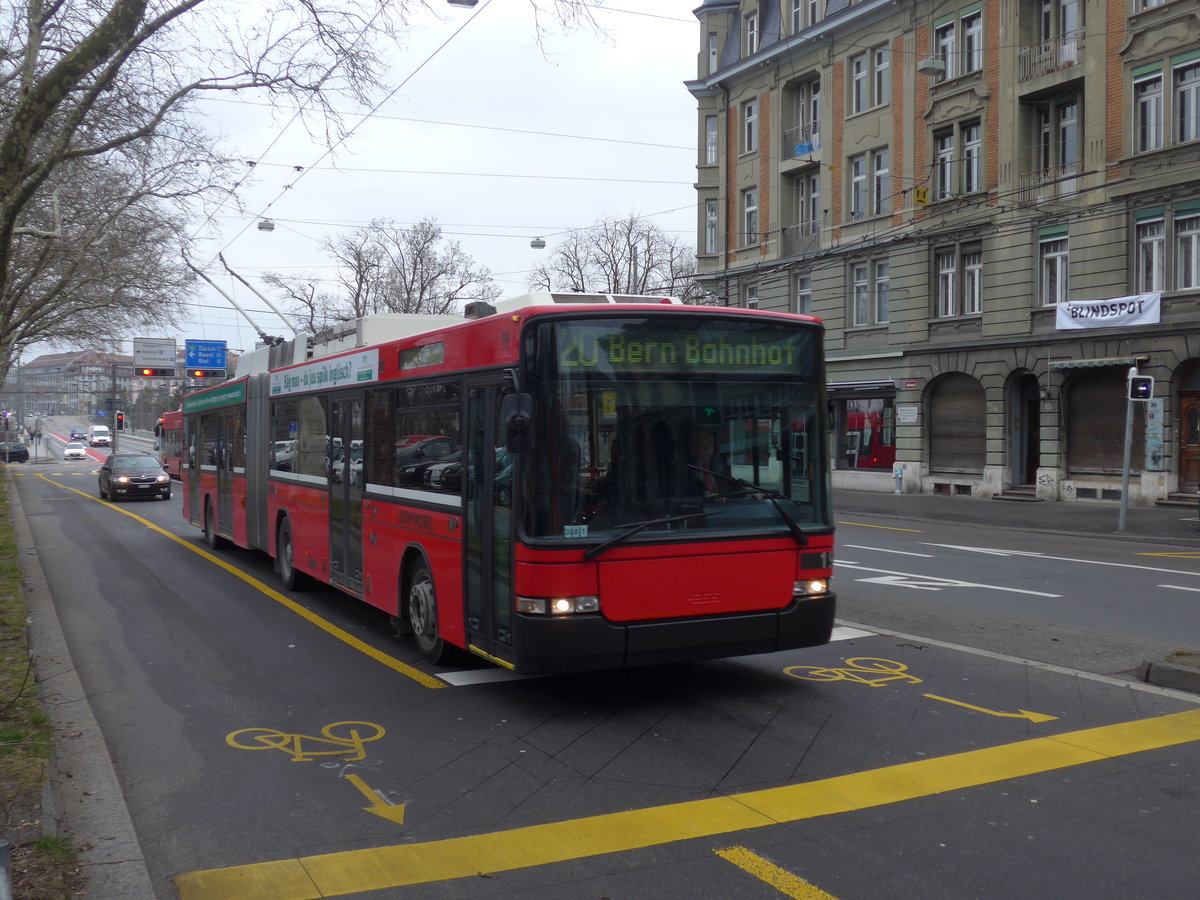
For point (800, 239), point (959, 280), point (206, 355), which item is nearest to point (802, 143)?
point (800, 239)

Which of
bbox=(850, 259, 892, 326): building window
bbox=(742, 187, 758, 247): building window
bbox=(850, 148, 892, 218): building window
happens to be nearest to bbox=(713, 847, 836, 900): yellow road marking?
bbox=(850, 259, 892, 326): building window

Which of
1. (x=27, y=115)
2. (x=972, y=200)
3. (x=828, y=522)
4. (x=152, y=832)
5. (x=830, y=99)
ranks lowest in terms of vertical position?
(x=152, y=832)

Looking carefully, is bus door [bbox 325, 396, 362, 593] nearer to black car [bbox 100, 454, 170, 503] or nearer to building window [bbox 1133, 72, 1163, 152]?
building window [bbox 1133, 72, 1163, 152]

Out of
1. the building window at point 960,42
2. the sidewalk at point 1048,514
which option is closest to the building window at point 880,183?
the building window at point 960,42

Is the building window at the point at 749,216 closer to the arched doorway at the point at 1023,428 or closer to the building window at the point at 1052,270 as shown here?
the building window at the point at 1052,270

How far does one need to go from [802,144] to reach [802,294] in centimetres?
503

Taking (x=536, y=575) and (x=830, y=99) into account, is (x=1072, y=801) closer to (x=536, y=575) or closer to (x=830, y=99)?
(x=536, y=575)

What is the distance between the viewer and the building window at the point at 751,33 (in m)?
38.7

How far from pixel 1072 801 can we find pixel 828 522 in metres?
2.53

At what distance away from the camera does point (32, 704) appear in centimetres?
685

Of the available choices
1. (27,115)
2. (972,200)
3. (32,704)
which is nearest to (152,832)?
(32,704)

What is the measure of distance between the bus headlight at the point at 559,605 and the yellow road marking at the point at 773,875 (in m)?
2.15

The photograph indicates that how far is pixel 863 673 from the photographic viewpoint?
318 inches

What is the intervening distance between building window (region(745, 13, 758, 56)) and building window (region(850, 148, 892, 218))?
24.7 ft
